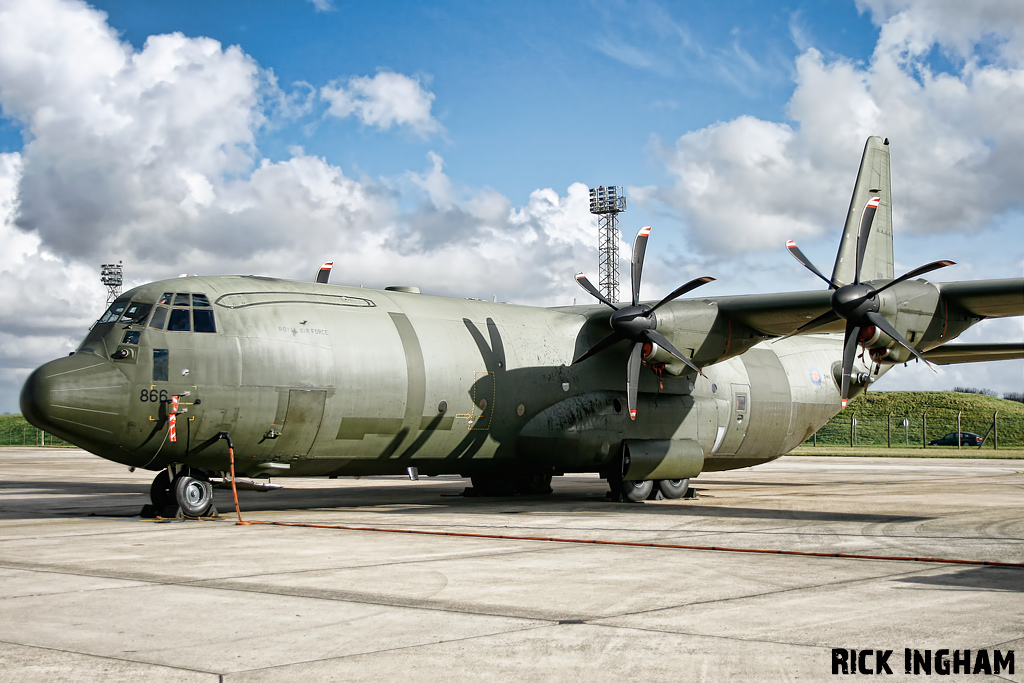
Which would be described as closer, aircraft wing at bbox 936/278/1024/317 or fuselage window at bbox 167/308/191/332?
fuselage window at bbox 167/308/191/332

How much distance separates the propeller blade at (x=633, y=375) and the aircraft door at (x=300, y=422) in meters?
6.26

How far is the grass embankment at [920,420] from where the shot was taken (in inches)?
2781

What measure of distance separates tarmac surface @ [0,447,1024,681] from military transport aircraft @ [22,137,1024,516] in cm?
151

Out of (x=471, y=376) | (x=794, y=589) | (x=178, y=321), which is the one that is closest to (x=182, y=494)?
(x=178, y=321)

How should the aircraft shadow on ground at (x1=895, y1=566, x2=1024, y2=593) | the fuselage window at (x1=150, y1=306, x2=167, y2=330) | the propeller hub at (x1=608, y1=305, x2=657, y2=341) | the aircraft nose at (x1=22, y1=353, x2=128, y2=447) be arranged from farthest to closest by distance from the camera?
the propeller hub at (x1=608, y1=305, x2=657, y2=341) < the fuselage window at (x1=150, y1=306, x2=167, y2=330) < the aircraft nose at (x1=22, y1=353, x2=128, y2=447) < the aircraft shadow on ground at (x1=895, y1=566, x2=1024, y2=593)

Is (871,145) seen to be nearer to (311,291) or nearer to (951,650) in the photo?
(311,291)

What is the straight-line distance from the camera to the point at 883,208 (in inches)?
986

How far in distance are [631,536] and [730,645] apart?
7.39m

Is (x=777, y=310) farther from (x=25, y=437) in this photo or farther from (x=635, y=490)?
(x=25, y=437)

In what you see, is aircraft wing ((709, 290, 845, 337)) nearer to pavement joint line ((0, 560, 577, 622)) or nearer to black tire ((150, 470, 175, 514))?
black tire ((150, 470, 175, 514))

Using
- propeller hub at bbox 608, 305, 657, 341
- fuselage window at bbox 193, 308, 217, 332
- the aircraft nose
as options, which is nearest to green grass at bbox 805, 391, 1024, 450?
propeller hub at bbox 608, 305, 657, 341

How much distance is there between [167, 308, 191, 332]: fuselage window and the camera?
52.1ft

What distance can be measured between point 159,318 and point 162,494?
327 cm

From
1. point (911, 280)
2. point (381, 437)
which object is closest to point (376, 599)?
point (381, 437)
